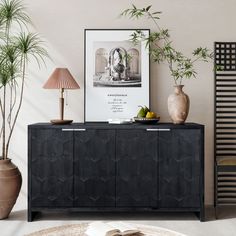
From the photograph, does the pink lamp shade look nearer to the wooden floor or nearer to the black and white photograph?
the black and white photograph

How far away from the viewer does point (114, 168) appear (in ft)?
12.6

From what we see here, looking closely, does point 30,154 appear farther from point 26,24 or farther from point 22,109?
point 26,24

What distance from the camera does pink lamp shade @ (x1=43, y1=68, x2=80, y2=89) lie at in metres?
3.97

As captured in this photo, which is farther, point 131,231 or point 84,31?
point 84,31

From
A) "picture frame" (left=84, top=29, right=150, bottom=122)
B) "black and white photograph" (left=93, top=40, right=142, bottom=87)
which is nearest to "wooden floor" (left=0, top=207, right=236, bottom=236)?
"picture frame" (left=84, top=29, right=150, bottom=122)

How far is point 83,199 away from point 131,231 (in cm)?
186

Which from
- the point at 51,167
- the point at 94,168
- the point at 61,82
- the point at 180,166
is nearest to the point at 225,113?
the point at 180,166

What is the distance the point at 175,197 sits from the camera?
151 inches

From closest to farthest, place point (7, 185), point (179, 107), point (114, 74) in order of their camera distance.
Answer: point (7, 185), point (179, 107), point (114, 74)

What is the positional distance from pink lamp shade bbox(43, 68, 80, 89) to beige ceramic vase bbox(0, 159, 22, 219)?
2.92 ft

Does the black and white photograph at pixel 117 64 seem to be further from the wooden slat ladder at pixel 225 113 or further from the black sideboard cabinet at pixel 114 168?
the wooden slat ladder at pixel 225 113

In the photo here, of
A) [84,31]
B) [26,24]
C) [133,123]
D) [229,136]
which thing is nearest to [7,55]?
[26,24]

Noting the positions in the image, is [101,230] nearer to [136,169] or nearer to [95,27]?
[136,169]

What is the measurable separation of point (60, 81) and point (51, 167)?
0.88 metres
